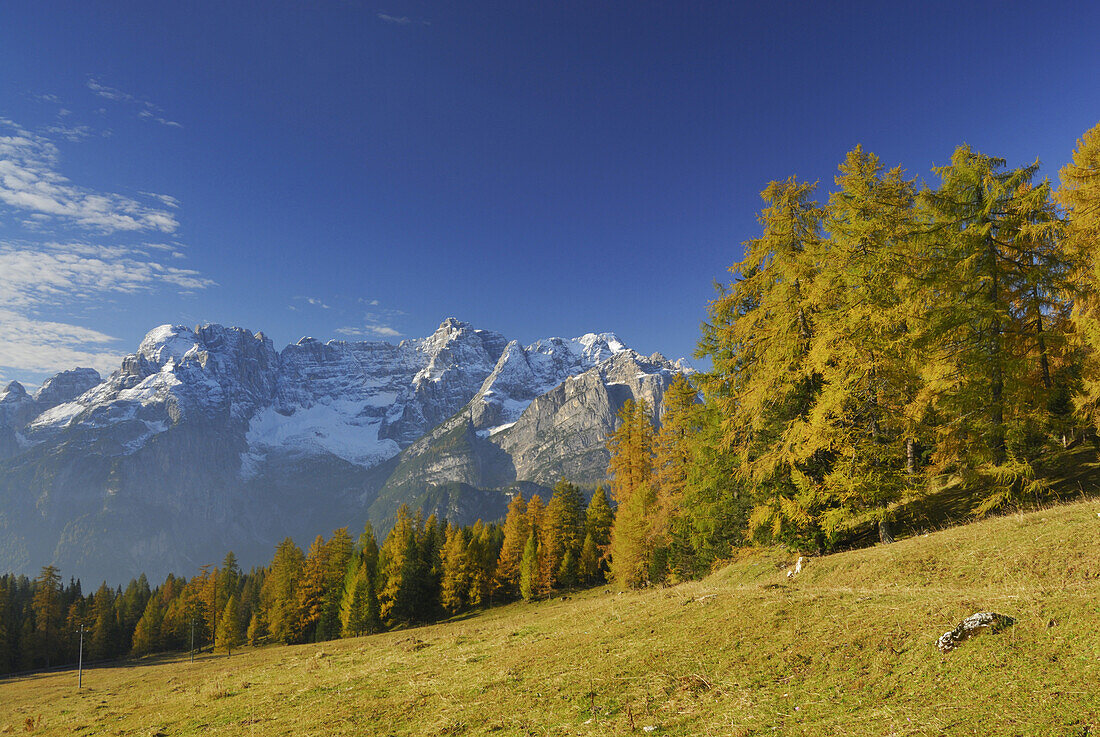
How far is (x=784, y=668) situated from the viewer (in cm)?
973

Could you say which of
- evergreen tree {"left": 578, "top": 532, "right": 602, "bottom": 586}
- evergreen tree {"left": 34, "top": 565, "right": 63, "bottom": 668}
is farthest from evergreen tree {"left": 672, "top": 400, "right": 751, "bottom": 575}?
evergreen tree {"left": 34, "top": 565, "right": 63, "bottom": 668}

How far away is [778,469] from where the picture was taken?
22.1 m

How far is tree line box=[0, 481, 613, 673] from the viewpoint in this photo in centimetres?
6303

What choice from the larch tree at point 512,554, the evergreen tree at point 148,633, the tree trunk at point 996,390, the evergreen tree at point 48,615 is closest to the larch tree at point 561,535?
the larch tree at point 512,554

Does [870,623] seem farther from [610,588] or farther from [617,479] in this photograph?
[610,588]

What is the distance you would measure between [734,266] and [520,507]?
2250 inches

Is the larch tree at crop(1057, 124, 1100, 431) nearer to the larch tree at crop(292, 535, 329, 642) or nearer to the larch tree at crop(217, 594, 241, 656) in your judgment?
the larch tree at crop(292, 535, 329, 642)

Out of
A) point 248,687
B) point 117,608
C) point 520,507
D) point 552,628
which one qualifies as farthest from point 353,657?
point 117,608

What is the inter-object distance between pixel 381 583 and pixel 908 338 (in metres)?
63.3

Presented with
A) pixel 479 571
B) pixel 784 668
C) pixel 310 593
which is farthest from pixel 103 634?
pixel 784 668

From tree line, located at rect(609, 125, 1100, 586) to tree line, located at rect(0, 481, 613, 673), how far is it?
3742cm

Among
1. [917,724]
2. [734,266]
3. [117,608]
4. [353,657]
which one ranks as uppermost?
[734,266]

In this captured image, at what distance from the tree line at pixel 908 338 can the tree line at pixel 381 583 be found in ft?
123

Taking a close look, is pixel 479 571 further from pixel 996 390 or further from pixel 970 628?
pixel 970 628
